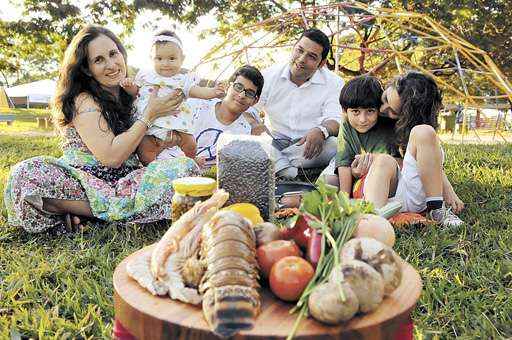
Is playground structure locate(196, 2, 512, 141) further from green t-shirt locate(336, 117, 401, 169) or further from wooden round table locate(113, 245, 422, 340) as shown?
wooden round table locate(113, 245, 422, 340)

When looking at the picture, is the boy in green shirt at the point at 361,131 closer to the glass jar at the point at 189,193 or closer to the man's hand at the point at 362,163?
the man's hand at the point at 362,163

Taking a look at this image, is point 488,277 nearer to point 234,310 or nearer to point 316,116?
point 234,310

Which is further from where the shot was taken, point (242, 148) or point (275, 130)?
point (275, 130)

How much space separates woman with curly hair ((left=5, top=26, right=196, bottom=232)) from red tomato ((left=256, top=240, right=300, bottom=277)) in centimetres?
167

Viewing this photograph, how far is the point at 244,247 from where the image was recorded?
1029 mm

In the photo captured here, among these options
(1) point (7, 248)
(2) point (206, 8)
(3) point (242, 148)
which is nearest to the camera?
(3) point (242, 148)

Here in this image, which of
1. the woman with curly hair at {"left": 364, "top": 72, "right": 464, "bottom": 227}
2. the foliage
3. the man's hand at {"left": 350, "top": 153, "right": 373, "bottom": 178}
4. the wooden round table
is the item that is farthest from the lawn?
the foliage

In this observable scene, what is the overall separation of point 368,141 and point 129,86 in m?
1.50

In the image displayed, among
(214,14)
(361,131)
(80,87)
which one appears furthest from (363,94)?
(214,14)

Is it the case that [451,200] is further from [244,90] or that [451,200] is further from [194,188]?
[194,188]

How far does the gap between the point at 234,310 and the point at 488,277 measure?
5.35 feet

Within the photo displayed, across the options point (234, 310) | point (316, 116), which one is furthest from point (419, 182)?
point (234, 310)

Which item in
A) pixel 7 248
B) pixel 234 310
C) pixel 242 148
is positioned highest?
pixel 242 148

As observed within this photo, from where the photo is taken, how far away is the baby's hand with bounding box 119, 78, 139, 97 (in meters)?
2.86
